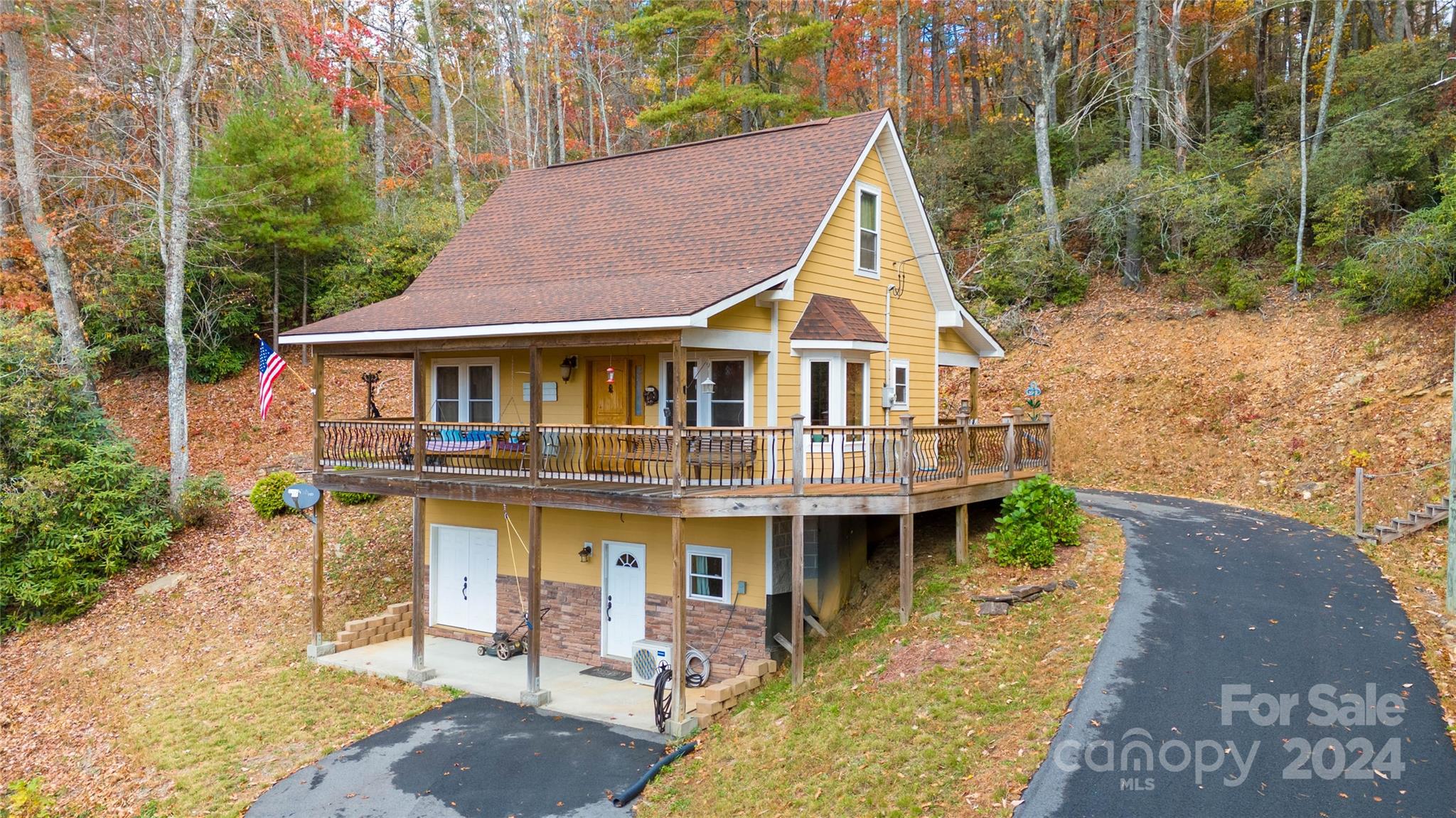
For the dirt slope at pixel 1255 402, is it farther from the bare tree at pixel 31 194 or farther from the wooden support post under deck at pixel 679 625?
the bare tree at pixel 31 194

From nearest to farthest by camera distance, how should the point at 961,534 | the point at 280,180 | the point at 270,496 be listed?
1. the point at 961,534
2. the point at 270,496
3. the point at 280,180

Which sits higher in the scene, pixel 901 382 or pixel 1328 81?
pixel 1328 81

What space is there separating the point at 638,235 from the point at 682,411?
18.2 ft

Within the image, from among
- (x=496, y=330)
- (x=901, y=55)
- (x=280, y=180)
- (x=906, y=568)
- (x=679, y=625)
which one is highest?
(x=901, y=55)

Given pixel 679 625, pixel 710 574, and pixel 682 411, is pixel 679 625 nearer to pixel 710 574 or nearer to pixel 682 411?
pixel 710 574

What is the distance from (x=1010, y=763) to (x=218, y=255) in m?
28.4

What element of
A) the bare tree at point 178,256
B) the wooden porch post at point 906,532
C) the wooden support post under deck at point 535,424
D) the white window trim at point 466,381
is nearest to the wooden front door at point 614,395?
the wooden support post under deck at point 535,424

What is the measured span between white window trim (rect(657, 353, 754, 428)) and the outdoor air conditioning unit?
358 cm

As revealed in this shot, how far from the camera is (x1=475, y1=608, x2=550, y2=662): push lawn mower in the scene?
1536 centimetres

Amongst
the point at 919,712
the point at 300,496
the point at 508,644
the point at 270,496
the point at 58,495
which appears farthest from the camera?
the point at 270,496

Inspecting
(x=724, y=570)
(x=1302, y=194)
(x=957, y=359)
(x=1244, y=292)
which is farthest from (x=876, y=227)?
(x=1302, y=194)

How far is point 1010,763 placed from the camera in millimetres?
8352

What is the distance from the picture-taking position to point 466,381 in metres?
16.5

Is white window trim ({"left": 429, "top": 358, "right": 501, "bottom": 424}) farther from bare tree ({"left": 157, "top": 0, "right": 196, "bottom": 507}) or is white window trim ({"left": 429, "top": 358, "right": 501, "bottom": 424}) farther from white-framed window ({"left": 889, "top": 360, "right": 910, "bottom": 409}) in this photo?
bare tree ({"left": 157, "top": 0, "right": 196, "bottom": 507})
